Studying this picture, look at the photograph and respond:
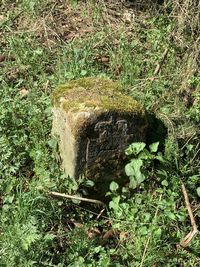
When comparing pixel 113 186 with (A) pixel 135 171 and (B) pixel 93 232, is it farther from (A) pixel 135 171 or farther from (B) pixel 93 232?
(B) pixel 93 232

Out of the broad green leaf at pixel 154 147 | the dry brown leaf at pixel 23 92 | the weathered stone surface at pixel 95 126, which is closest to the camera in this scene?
the weathered stone surface at pixel 95 126

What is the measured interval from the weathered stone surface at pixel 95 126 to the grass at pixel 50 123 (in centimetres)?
17

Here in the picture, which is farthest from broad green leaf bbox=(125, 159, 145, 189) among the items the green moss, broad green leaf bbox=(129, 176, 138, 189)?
the green moss

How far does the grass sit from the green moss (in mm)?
435

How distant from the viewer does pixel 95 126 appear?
375cm

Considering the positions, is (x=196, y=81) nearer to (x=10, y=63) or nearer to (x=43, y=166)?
(x=43, y=166)

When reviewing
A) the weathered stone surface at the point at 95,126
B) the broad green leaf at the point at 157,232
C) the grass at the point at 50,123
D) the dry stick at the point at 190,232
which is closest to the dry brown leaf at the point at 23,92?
the grass at the point at 50,123

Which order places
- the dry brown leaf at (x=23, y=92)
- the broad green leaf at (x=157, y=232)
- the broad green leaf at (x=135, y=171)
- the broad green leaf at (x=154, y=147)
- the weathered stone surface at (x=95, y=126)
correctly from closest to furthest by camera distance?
1. the broad green leaf at (x=157, y=232)
2. the weathered stone surface at (x=95, y=126)
3. the broad green leaf at (x=135, y=171)
4. the broad green leaf at (x=154, y=147)
5. the dry brown leaf at (x=23, y=92)

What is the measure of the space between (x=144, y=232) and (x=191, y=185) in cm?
67

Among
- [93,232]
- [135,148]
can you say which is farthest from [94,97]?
[93,232]

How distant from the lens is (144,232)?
12.0ft

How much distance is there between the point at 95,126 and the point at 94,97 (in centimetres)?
25

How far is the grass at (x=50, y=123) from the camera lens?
364 cm

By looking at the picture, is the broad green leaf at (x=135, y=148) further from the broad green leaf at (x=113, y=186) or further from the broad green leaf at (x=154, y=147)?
the broad green leaf at (x=113, y=186)
